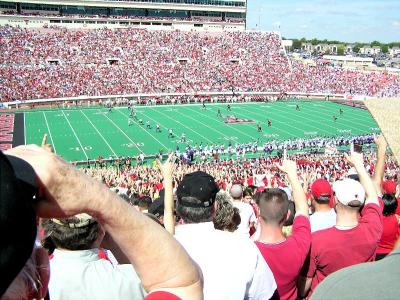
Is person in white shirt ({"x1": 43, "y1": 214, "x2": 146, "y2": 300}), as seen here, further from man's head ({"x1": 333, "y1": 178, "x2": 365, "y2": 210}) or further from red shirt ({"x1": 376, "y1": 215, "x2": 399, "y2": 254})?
red shirt ({"x1": 376, "y1": 215, "x2": 399, "y2": 254})

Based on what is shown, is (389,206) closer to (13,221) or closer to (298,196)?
(298,196)

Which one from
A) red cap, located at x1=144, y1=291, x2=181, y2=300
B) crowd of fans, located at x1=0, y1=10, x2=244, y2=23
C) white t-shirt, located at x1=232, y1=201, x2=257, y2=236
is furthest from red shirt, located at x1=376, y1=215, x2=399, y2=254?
crowd of fans, located at x1=0, y1=10, x2=244, y2=23

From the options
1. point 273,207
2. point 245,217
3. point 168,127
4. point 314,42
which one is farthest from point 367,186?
point 314,42

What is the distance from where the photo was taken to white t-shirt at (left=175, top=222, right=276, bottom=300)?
2.54 metres

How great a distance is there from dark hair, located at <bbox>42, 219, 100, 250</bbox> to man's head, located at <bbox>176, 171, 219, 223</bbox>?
629 mm

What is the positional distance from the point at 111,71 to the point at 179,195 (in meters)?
49.7

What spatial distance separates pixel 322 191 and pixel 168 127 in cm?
3081

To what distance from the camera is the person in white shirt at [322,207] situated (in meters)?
4.44

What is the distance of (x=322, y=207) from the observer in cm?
457

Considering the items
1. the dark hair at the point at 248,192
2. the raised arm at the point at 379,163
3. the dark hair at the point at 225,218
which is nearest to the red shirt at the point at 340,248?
the dark hair at the point at 225,218

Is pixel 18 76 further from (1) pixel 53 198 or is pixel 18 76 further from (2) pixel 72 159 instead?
(1) pixel 53 198

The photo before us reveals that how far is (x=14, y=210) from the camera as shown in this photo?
3.10 feet

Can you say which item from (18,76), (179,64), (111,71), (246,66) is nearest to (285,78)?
(246,66)

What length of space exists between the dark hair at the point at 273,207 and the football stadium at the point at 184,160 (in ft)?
0.03
